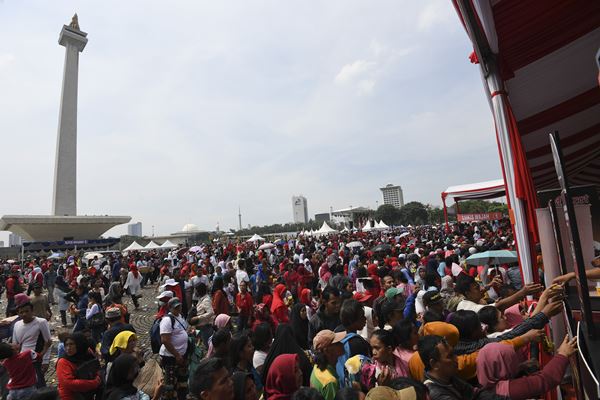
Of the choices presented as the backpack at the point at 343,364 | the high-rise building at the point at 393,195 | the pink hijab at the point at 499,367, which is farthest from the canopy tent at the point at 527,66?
the high-rise building at the point at 393,195

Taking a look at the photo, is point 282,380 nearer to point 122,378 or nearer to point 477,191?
point 122,378

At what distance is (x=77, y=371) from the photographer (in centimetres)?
333

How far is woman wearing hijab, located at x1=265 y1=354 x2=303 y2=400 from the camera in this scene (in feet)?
7.72

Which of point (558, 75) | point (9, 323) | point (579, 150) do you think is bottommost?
point (9, 323)

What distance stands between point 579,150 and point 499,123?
16.5 feet

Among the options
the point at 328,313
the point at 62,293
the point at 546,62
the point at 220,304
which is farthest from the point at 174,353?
the point at 62,293

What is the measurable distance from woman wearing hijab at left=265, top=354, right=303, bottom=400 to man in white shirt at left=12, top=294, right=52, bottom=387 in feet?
12.9

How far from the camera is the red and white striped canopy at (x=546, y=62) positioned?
287cm

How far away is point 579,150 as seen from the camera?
6832mm

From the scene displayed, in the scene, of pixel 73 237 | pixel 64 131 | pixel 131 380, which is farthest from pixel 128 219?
pixel 131 380

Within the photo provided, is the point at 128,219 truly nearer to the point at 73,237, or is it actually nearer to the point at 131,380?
the point at 73,237

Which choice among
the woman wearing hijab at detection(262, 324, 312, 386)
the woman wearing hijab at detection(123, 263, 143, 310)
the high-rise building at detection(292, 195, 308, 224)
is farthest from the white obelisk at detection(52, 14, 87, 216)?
the high-rise building at detection(292, 195, 308, 224)

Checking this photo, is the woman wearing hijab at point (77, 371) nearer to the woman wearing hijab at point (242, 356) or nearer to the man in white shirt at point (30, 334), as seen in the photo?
the woman wearing hijab at point (242, 356)

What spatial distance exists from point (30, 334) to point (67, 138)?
187 ft
